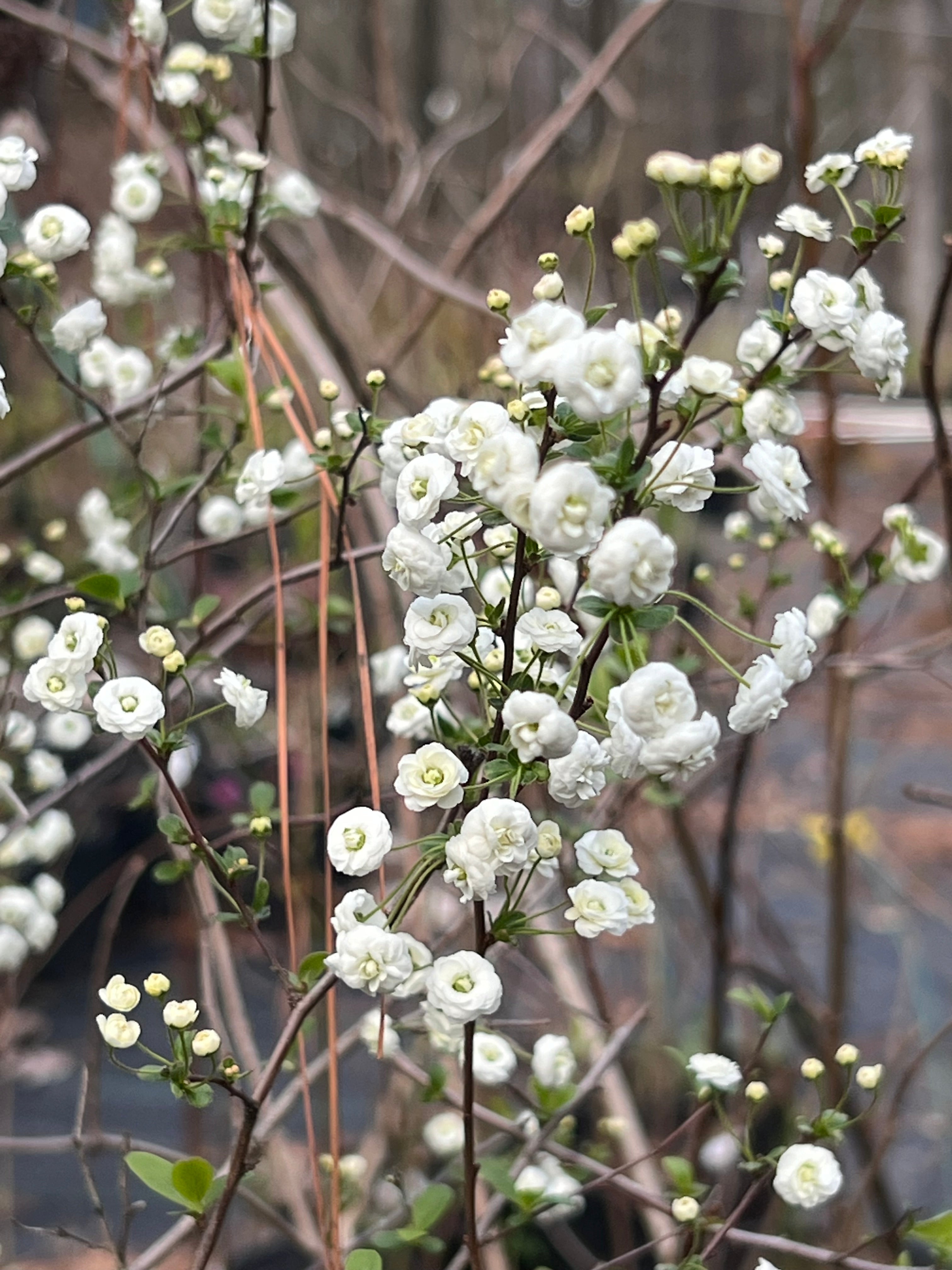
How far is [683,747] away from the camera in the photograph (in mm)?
445

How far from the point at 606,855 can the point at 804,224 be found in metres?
0.35

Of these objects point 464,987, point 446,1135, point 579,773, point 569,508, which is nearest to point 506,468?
point 569,508

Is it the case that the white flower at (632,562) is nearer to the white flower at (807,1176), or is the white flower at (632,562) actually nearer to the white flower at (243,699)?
the white flower at (243,699)

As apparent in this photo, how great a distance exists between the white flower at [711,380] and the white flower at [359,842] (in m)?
0.25

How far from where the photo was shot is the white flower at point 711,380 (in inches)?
20.1

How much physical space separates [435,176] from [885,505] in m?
2.03

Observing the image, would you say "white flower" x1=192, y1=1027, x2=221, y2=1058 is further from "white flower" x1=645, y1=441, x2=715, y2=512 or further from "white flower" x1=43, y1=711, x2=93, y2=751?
"white flower" x1=43, y1=711, x2=93, y2=751

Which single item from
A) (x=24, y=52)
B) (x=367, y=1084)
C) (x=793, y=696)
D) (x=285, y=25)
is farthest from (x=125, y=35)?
(x=367, y=1084)

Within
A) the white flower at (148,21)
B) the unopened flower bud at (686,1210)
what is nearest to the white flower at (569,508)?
the unopened flower bud at (686,1210)

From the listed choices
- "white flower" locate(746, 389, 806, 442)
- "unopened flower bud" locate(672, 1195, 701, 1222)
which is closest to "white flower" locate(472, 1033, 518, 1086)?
"unopened flower bud" locate(672, 1195, 701, 1222)

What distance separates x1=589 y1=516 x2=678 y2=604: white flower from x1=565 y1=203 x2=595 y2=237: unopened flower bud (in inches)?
5.6

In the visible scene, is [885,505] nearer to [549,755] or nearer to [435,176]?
[435,176]

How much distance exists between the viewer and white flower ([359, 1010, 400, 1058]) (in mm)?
860

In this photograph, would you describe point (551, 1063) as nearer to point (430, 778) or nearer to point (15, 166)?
→ point (430, 778)
